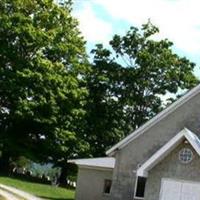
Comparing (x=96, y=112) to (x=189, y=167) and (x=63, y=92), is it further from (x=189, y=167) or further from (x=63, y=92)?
(x=189, y=167)

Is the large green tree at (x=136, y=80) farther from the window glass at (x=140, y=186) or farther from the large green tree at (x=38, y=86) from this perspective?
the window glass at (x=140, y=186)

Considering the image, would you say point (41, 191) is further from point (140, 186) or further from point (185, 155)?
point (185, 155)

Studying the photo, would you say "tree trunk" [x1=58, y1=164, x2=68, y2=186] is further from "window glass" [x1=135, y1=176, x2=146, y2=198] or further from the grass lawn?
"window glass" [x1=135, y1=176, x2=146, y2=198]

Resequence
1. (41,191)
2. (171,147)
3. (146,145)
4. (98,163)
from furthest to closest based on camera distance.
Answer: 1. (41,191)
2. (98,163)
3. (146,145)
4. (171,147)

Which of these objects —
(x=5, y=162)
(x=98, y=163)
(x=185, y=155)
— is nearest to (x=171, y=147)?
(x=185, y=155)

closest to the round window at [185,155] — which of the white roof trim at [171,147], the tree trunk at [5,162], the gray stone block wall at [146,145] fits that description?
the white roof trim at [171,147]

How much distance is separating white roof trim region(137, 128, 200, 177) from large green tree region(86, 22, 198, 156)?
32474 mm

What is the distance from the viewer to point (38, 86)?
5400cm

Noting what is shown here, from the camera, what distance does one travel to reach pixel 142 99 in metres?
64.9

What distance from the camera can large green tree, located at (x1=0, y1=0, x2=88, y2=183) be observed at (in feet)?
175

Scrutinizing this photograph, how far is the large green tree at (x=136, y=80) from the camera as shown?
62.8 meters

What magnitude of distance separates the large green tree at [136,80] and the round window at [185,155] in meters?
A: 33.3

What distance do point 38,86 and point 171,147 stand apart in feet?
86.7

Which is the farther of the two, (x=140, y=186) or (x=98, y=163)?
(x=98, y=163)
